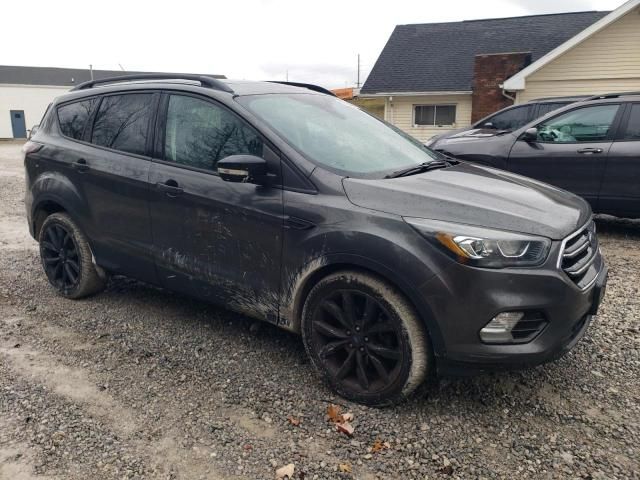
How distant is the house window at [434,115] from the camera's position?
1895 centimetres

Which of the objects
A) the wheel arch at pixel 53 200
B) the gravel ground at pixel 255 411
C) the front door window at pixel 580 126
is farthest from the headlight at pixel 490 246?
the front door window at pixel 580 126

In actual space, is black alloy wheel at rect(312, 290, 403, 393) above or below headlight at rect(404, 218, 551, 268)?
below

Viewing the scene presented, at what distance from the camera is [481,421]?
2836 millimetres

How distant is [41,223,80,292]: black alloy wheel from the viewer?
4434mm

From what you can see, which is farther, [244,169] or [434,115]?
[434,115]

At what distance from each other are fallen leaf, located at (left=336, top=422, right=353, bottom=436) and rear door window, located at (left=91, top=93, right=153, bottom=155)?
2.40 metres

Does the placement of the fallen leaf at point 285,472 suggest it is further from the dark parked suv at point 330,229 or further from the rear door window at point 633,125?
the rear door window at point 633,125

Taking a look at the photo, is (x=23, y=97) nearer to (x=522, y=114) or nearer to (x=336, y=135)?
(x=522, y=114)

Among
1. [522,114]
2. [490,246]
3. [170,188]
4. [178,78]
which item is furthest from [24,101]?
[490,246]

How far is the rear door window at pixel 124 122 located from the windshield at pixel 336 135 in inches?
35.6

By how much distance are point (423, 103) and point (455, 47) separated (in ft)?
10.4

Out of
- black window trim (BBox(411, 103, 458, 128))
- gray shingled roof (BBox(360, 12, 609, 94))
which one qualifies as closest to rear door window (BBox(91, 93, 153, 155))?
gray shingled roof (BBox(360, 12, 609, 94))

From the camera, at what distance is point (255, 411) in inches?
116

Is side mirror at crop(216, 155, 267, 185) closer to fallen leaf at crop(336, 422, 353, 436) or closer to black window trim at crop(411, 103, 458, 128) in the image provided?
fallen leaf at crop(336, 422, 353, 436)
